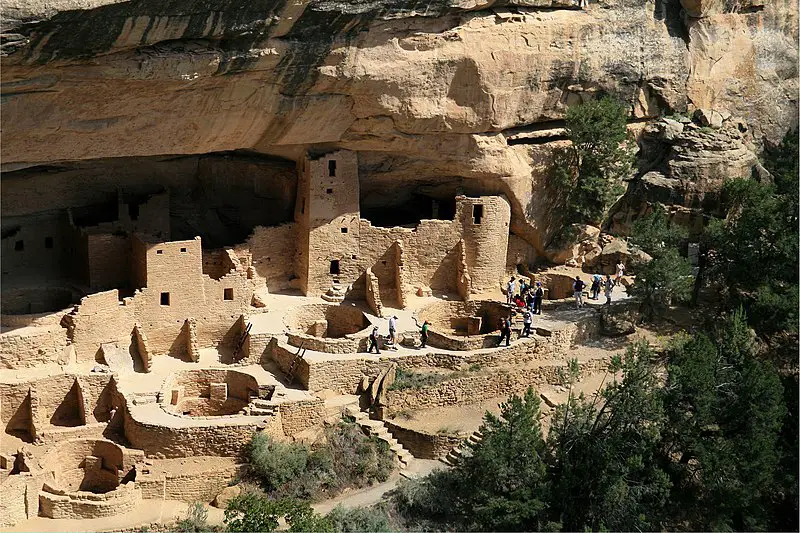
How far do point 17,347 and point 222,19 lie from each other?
7.04 m

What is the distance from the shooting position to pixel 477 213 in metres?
30.1

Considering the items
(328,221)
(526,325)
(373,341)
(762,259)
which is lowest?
(373,341)

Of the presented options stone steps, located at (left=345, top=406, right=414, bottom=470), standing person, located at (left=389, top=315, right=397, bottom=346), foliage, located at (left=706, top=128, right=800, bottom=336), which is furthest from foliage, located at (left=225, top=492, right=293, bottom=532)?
foliage, located at (left=706, top=128, right=800, bottom=336)

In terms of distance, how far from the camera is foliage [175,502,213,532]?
23688 millimetres

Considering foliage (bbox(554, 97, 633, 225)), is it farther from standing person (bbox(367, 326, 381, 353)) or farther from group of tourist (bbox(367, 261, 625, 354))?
standing person (bbox(367, 326, 381, 353))

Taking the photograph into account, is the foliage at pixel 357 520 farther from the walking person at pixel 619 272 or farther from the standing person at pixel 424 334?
the walking person at pixel 619 272

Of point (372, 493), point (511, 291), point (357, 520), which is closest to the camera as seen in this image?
point (357, 520)

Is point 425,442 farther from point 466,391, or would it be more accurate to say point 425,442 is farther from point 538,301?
point 538,301

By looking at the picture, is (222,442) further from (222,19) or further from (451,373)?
(222,19)

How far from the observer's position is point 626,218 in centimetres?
3194

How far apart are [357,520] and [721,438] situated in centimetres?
678

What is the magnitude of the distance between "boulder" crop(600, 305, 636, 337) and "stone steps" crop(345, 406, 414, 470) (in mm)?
5671

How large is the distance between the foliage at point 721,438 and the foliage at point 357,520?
558cm

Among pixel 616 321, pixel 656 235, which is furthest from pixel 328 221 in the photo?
pixel 656 235
